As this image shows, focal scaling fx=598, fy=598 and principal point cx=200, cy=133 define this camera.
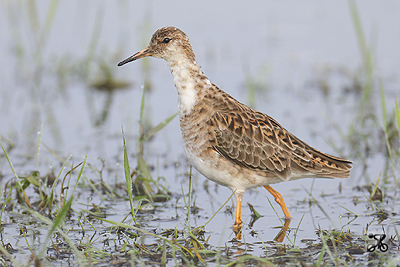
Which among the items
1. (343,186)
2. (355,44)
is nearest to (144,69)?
(355,44)

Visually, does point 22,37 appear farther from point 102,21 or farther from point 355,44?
point 355,44

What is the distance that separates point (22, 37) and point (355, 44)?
772 centimetres

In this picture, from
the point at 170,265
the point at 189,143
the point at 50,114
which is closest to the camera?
the point at 170,265

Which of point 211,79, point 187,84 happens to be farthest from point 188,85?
point 211,79

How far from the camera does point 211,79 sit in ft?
39.5

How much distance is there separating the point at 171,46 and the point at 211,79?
5.20 meters

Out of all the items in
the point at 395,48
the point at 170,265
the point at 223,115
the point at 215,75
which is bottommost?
the point at 170,265

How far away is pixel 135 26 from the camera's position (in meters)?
14.2

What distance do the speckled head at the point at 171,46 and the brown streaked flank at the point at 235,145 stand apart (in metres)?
0.04
